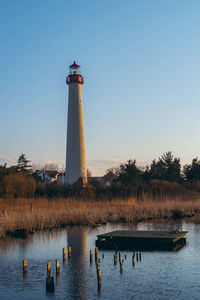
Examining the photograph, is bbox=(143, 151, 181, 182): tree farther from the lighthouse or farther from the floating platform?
the floating platform

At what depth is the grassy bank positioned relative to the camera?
57.3 feet

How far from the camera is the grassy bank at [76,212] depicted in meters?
17.5

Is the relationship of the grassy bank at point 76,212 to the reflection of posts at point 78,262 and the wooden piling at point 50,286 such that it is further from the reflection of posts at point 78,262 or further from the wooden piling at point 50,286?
the wooden piling at point 50,286

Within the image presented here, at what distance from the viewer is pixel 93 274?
9.89 metres

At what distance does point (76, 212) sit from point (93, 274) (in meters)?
10.3

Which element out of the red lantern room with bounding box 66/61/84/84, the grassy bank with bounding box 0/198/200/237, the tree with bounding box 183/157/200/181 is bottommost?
the grassy bank with bounding box 0/198/200/237

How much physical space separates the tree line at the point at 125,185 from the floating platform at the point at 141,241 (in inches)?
415

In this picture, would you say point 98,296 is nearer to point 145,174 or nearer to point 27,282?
point 27,282

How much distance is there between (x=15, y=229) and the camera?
16734mm

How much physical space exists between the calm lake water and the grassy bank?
261 centimetres

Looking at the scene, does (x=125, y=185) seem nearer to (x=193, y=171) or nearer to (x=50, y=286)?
(x=193, y=171)

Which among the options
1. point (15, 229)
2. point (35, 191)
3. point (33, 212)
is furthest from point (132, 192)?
point (15, 229)

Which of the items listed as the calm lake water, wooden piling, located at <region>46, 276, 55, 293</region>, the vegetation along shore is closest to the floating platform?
the calm lake water

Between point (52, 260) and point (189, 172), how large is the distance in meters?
32.3
